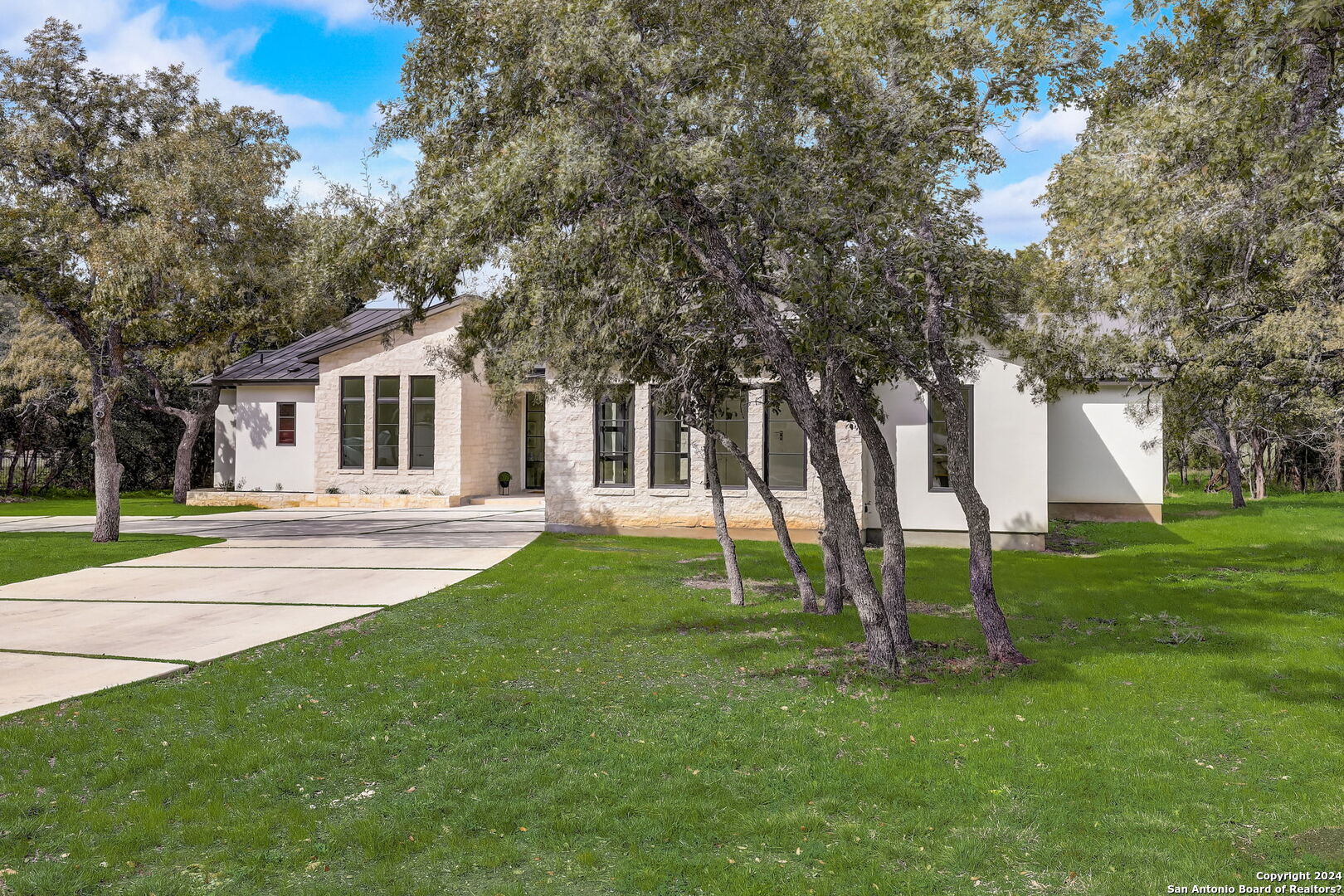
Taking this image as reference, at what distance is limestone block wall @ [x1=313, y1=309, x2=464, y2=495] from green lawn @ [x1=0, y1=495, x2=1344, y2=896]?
15.9 metres

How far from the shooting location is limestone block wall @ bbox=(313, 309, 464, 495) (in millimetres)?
24641

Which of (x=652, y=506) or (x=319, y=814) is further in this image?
(x=652, y=506)

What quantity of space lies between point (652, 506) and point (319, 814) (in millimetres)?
13682

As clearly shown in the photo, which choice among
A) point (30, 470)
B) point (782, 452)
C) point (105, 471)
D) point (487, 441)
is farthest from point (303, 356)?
point (782, 452)

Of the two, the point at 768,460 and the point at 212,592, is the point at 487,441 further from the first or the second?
the point at 212,592

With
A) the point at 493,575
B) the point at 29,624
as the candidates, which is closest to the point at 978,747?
the point at 493,575

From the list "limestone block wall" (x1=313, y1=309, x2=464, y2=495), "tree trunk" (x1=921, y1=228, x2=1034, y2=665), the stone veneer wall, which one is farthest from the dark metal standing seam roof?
"tree trunk" (x1=921, y1=228, x2=1034, y2=665)

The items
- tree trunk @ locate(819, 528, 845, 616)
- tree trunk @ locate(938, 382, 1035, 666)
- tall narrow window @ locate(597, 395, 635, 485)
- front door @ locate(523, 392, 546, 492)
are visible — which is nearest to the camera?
tree trunk @ locate(938, 382, 1035, 666)

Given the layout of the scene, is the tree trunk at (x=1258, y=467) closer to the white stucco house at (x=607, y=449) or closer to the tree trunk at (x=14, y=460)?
the white stucco house at (x=607, y=449)

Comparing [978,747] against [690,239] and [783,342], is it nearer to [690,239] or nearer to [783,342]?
[783,342]

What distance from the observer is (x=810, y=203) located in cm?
705

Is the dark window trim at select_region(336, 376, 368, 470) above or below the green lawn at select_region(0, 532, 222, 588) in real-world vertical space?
above

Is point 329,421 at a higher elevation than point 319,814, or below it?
higher

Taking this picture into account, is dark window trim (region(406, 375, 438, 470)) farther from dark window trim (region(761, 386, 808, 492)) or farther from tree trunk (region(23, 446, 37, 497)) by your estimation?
tree trunk (region(23, 446, 37, 497))
